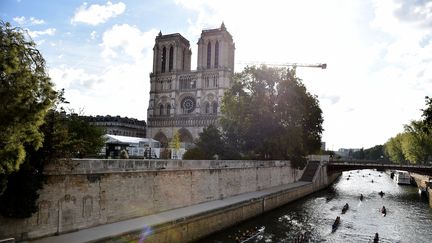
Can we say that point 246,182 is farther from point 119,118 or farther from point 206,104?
point 119,118

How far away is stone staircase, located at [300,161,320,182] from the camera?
55888 mm

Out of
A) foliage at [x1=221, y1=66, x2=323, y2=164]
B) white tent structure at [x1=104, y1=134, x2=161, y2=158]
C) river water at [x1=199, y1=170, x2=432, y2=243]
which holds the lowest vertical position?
river water at [x1=199, y1=170, x2=432, y2=243]

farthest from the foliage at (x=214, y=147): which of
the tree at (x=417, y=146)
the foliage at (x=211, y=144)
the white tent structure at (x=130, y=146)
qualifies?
the tree at (x=417, y=146)

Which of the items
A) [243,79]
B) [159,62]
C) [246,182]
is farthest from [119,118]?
[246,182]

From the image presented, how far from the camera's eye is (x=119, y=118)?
122 meters

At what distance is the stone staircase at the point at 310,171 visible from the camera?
55.9 meters

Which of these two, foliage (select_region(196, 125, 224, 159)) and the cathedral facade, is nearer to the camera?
foliage (select_region(196, 125, 224, 159))

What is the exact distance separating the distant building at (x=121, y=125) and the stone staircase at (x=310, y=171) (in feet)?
231

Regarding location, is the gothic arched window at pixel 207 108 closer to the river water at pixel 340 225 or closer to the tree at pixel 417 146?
the tree at pixel 417 146

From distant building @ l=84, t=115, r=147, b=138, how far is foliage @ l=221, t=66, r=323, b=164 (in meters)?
74.1

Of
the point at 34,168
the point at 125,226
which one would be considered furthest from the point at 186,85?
the point at 34,168

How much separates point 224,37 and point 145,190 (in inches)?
2687

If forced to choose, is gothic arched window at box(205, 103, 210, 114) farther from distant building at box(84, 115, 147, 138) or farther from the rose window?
distant building at box(84, 115, 147, 138)

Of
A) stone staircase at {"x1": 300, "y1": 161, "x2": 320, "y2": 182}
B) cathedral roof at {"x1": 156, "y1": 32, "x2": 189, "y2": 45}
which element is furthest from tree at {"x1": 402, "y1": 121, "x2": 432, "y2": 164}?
cathedral roof at {"x1": 156, "y1": 32, "x2": 189, "y2": 45}
